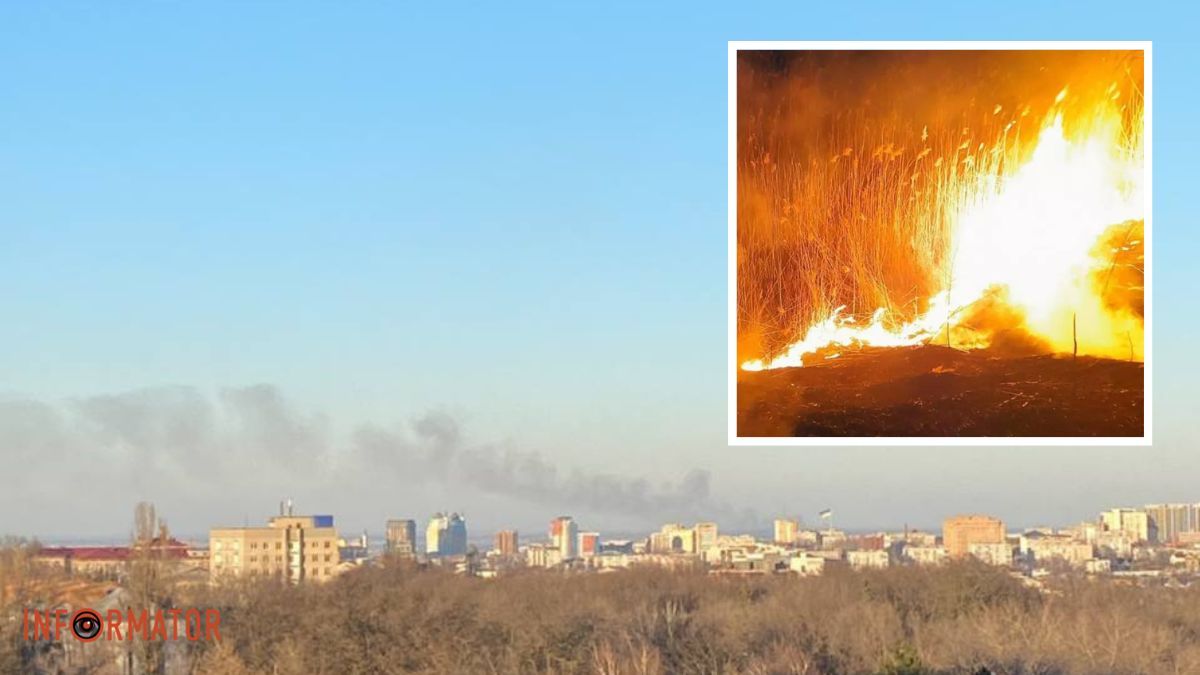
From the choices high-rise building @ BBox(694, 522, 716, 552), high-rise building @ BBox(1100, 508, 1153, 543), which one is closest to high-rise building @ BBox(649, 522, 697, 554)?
high-rise building @ BBox(694, 522, 716, 552)

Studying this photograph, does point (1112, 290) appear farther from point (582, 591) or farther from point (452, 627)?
point (582, 591)

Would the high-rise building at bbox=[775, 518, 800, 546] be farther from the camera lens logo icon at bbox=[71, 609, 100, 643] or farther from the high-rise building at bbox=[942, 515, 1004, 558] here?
the camera lens logo icon at bbox=[71, 609, 100, 643]

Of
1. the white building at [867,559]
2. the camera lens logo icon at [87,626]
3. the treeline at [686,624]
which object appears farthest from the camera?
the white building at [867,559]

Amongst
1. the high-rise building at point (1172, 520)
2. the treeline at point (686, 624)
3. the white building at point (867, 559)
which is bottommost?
the treeline at point (686, 624)

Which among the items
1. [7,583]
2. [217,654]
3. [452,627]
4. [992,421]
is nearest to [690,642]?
[452,627]

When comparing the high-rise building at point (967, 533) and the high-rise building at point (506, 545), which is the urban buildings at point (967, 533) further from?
the high-rise building at point (506, 545)
